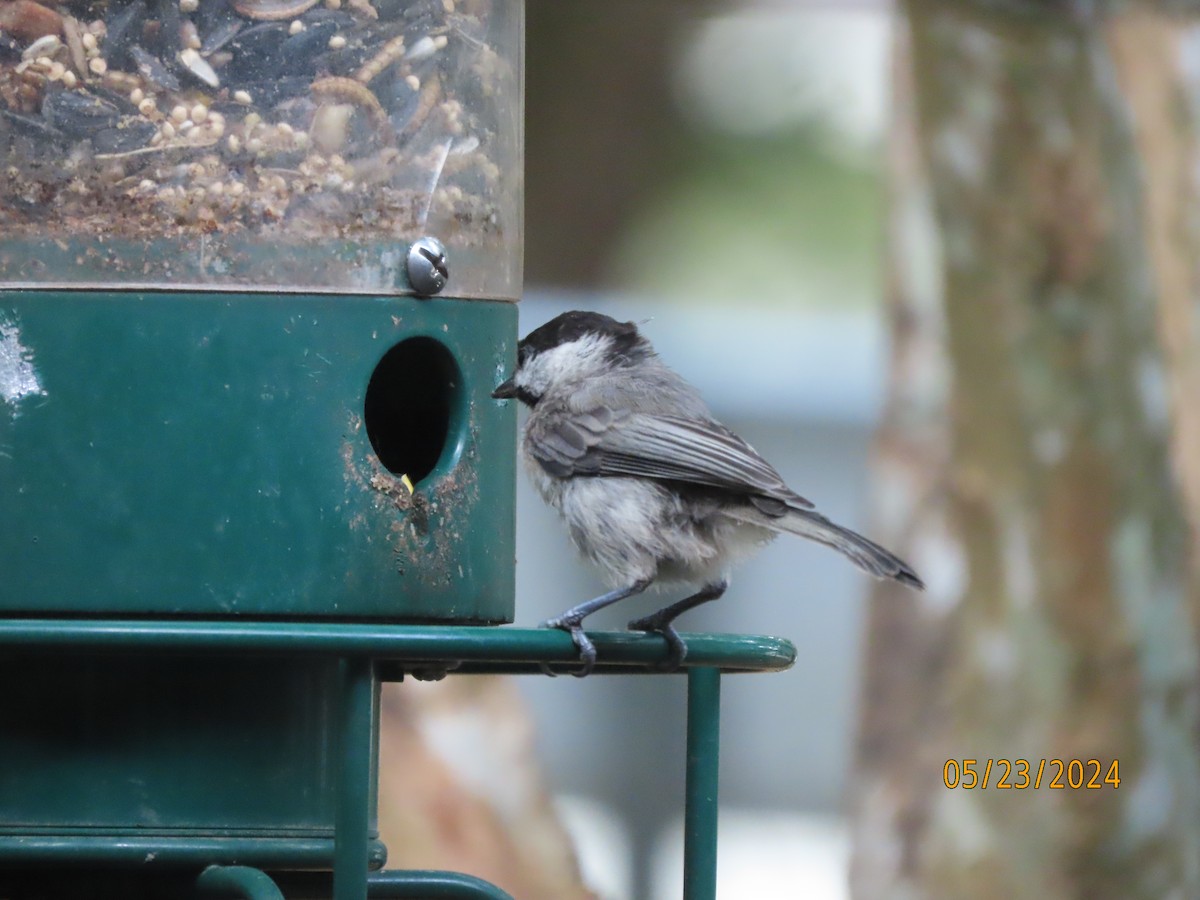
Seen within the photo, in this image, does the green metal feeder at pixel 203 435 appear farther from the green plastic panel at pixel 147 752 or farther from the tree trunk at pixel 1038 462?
the tree trunk at pixel 1038 462

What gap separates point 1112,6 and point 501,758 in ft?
11.3

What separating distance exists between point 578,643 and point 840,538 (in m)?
0.71

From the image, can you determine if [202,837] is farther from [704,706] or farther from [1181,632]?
[1181,632]

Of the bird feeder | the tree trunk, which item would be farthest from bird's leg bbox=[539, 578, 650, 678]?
the tree trunk

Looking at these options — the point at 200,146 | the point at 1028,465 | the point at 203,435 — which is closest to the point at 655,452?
the point at 203,435

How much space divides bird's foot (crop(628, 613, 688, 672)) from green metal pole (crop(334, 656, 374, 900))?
576 mm

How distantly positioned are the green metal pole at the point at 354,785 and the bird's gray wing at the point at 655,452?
90 cm

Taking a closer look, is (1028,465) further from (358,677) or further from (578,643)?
(358,677)

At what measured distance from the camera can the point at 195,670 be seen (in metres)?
2.89

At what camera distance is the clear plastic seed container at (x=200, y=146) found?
2.92 meters

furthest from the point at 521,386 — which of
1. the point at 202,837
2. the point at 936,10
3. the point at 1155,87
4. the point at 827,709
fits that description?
the point at 827,709

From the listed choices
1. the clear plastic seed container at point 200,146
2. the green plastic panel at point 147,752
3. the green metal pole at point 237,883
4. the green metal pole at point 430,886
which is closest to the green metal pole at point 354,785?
the green metal pole at point 237,883
